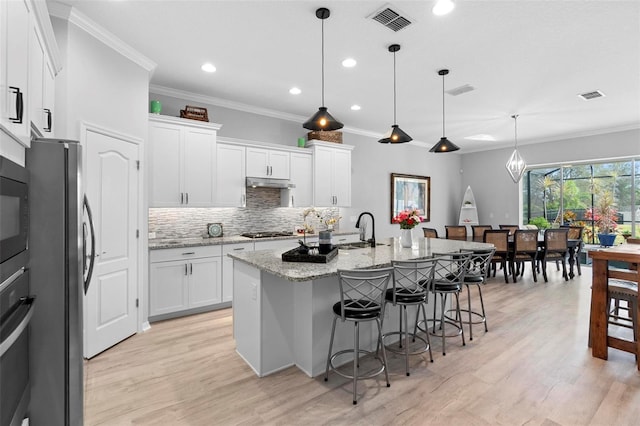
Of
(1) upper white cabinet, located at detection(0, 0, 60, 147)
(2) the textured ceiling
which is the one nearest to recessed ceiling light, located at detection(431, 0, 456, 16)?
(2) the textured ceiling

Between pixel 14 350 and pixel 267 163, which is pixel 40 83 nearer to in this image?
pixel 14 350

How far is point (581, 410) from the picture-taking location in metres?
2.19

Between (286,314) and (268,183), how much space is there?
104 inches

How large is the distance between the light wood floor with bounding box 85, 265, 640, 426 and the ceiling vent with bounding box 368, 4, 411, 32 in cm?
300

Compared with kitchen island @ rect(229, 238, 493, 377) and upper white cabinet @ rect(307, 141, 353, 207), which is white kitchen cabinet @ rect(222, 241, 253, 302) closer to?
kitchen island @ rect(229, 238, 493, 377)

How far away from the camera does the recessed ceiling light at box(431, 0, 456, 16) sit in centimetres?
260

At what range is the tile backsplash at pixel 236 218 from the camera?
4.47m

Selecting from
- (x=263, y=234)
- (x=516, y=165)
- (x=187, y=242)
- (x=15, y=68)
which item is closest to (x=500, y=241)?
(x=516, y=165)

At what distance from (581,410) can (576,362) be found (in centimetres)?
82

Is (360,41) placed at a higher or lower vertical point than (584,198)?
higher

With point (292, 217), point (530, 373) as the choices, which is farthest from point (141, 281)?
point (530, 373)

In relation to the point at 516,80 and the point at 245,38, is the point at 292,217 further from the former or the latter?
the point at 516,80

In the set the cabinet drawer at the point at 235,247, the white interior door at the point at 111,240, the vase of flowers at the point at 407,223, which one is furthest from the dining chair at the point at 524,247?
the white interior door at the point at 111,240

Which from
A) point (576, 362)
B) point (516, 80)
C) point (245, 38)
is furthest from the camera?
point (516, 80)
